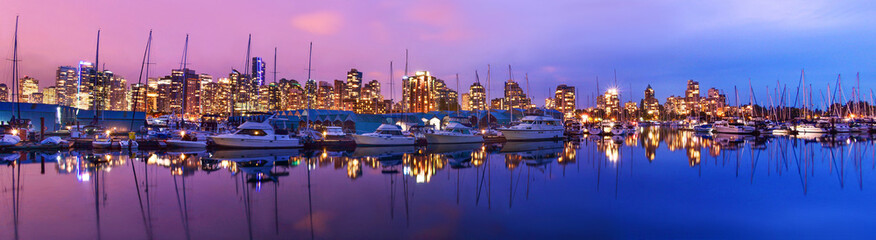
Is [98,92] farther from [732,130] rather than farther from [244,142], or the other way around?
[732,130]

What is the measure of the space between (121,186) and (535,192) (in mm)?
15386

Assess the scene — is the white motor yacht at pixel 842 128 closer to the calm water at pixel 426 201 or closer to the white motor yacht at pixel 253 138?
the calm water at pixel 426 201

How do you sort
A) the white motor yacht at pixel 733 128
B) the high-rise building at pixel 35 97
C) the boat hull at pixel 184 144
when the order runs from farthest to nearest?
the high-rise building at pixel 35 97 < the white motor yacht at pixel 733 128 < the boat hull at pixel 184 144

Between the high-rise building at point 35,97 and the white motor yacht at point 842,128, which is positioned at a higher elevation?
the high-rise building at point 35,97

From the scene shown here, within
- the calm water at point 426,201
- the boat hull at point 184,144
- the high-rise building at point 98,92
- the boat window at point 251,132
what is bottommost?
the calm water at point 426,201

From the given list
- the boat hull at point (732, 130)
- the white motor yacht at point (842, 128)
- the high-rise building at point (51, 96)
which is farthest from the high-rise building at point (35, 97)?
the white motor yacht at point (842, 128)

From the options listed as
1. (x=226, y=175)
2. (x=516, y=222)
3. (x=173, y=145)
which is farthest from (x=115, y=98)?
(x=516, y=222)

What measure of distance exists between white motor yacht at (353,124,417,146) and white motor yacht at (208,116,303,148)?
625cm

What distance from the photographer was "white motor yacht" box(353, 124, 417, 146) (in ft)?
132

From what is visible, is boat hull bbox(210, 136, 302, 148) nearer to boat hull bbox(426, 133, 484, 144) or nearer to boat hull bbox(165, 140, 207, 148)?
boat hull bbox(165, 140, 207, 148)

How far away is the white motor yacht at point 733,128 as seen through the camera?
68.4m

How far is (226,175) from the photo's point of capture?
19828 mm

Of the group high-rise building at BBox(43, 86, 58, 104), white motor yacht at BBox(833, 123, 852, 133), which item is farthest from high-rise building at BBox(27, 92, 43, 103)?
white motor yacht at BBox(833, 123, 852, 133)

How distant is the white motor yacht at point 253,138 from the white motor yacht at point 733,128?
6748cm
